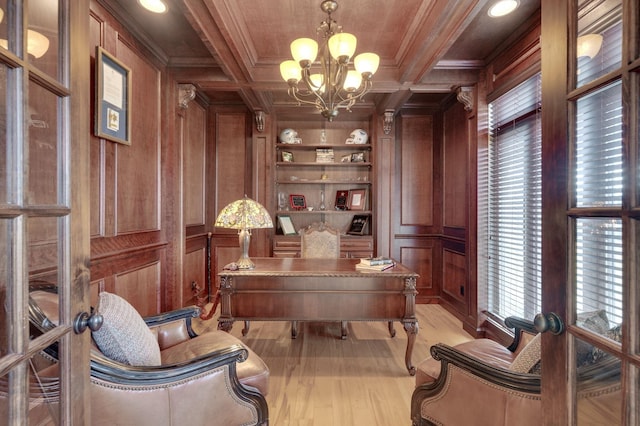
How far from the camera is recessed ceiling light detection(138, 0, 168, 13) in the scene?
7.49ft

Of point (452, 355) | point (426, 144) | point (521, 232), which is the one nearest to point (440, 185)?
point (426, 144)

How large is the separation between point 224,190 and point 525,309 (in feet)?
12.2

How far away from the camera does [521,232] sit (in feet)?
8.64

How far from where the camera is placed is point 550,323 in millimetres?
846

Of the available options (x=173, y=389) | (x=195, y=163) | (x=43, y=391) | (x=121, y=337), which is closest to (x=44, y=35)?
(x=43, y=391)

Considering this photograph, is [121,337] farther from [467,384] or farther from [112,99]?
[112,99]

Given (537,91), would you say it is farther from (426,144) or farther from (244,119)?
(244,119)

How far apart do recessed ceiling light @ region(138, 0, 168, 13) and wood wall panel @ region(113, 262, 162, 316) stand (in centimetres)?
203

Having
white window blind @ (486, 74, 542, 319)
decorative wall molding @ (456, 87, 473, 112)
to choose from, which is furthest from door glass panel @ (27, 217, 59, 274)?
decorative wall molding @ (456, 87, 473, 112)

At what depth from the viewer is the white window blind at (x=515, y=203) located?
2.46 meters

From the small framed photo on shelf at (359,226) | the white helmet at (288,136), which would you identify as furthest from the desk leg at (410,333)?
the white helmet at (288,136)

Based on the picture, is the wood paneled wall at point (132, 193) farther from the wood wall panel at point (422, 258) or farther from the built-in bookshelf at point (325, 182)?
the wood wall panel at point (422, 258)

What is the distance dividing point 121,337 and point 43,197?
78 centimetres

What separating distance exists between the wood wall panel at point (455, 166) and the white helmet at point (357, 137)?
1.08 metres
